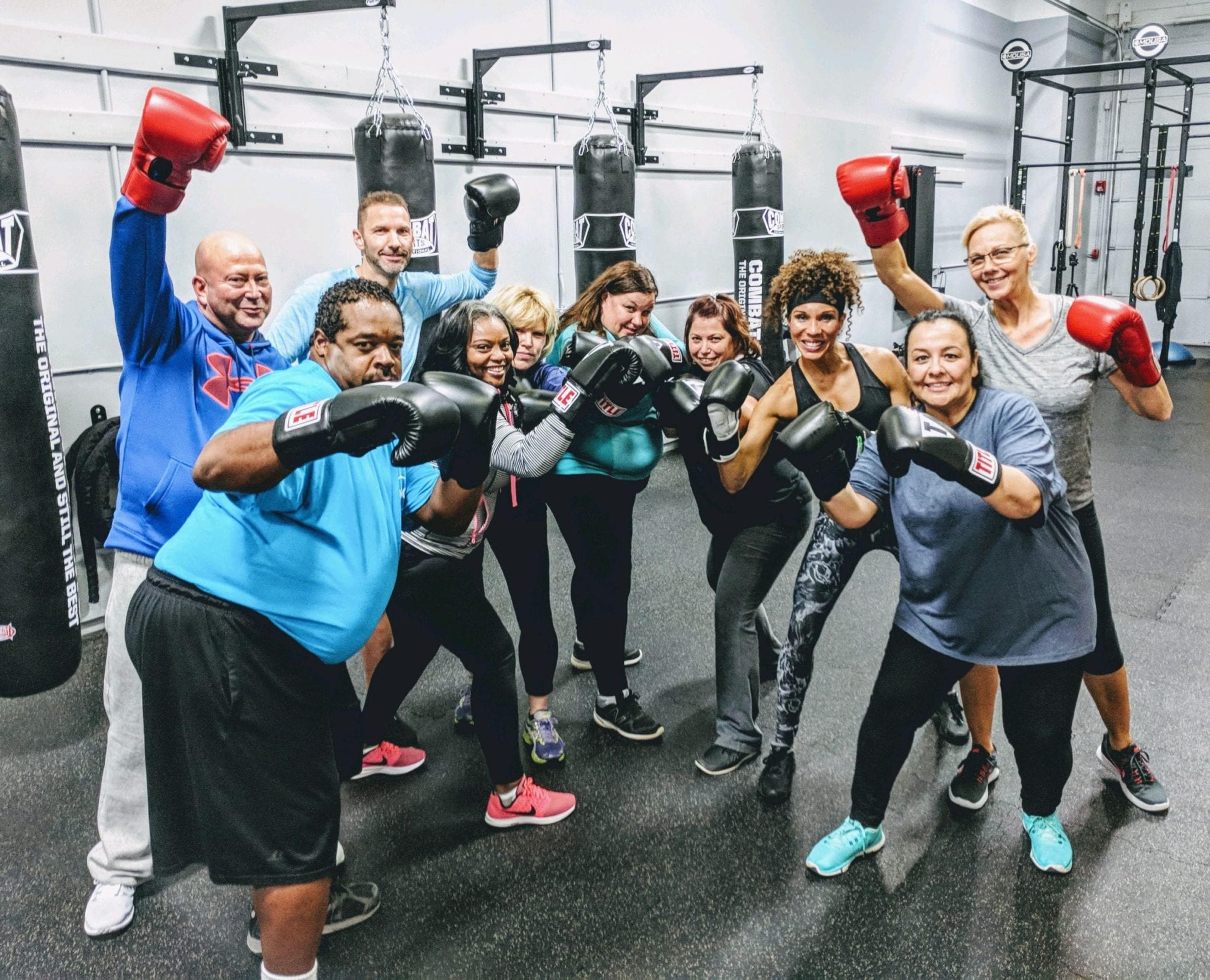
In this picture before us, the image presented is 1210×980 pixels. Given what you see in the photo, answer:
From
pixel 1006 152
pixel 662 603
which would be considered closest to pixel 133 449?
pixel 662 603

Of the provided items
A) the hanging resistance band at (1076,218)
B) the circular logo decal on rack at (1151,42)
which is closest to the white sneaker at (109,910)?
the circular logo decal on rack at (1151,42)

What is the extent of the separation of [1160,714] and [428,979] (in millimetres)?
2118

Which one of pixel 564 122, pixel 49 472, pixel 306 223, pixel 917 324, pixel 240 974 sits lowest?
pixel 240 974

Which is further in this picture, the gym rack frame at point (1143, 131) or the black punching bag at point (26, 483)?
the gym rack frame at point (1143, 131)

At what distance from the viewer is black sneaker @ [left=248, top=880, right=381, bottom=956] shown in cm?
191

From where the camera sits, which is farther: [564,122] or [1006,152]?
[1006,152]

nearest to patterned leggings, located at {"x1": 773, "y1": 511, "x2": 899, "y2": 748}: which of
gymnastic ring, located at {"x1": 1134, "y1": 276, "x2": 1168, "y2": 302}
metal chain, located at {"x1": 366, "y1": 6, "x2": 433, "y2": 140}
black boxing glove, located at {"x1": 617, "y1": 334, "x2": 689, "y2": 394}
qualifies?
black boxing glove, located at {"x1": 617, "y1": 334, "x2": 689, "y2": 394}

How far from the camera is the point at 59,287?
334cm

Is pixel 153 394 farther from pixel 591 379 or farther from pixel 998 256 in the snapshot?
pixel 998 256

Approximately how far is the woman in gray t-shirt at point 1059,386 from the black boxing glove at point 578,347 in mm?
872

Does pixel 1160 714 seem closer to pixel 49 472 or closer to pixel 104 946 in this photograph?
pixel 104 946

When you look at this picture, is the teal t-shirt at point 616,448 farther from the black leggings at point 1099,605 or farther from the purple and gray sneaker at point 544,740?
the black leggings at point 1099,605

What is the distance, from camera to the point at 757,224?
562cm

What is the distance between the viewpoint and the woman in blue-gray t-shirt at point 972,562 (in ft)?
5.89
